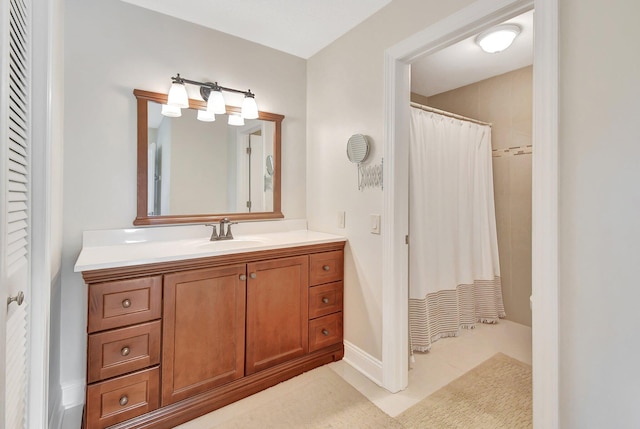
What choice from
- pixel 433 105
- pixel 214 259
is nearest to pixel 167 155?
pixel 214 259

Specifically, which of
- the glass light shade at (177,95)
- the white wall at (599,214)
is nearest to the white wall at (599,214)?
the white wall at (599,214)

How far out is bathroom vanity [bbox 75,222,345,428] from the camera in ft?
4.50

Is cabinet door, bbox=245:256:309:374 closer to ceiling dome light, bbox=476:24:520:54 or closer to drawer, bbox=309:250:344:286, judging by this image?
drawer, bbox=309:250:344:286

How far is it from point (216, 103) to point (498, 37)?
6.53 feet

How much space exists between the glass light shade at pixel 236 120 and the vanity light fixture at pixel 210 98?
1 cm

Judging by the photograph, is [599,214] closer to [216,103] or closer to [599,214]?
[599,214]

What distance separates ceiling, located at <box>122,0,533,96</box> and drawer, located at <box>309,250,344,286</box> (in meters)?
1.59

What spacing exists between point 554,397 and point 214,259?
164 centimetres

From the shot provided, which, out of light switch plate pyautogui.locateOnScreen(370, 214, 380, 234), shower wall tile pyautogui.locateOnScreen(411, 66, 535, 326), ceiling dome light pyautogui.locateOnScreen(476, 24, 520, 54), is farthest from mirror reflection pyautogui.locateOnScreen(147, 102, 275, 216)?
shower wall tile pyautogui.locateOnScreen(411, 66, 535, 326)

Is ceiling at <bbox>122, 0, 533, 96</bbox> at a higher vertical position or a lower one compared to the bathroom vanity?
higher

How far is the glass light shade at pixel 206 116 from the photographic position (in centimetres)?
212

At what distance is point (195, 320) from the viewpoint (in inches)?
62.4

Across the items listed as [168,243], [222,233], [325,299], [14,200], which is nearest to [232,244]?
[222,233]

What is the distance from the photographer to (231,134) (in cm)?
225
